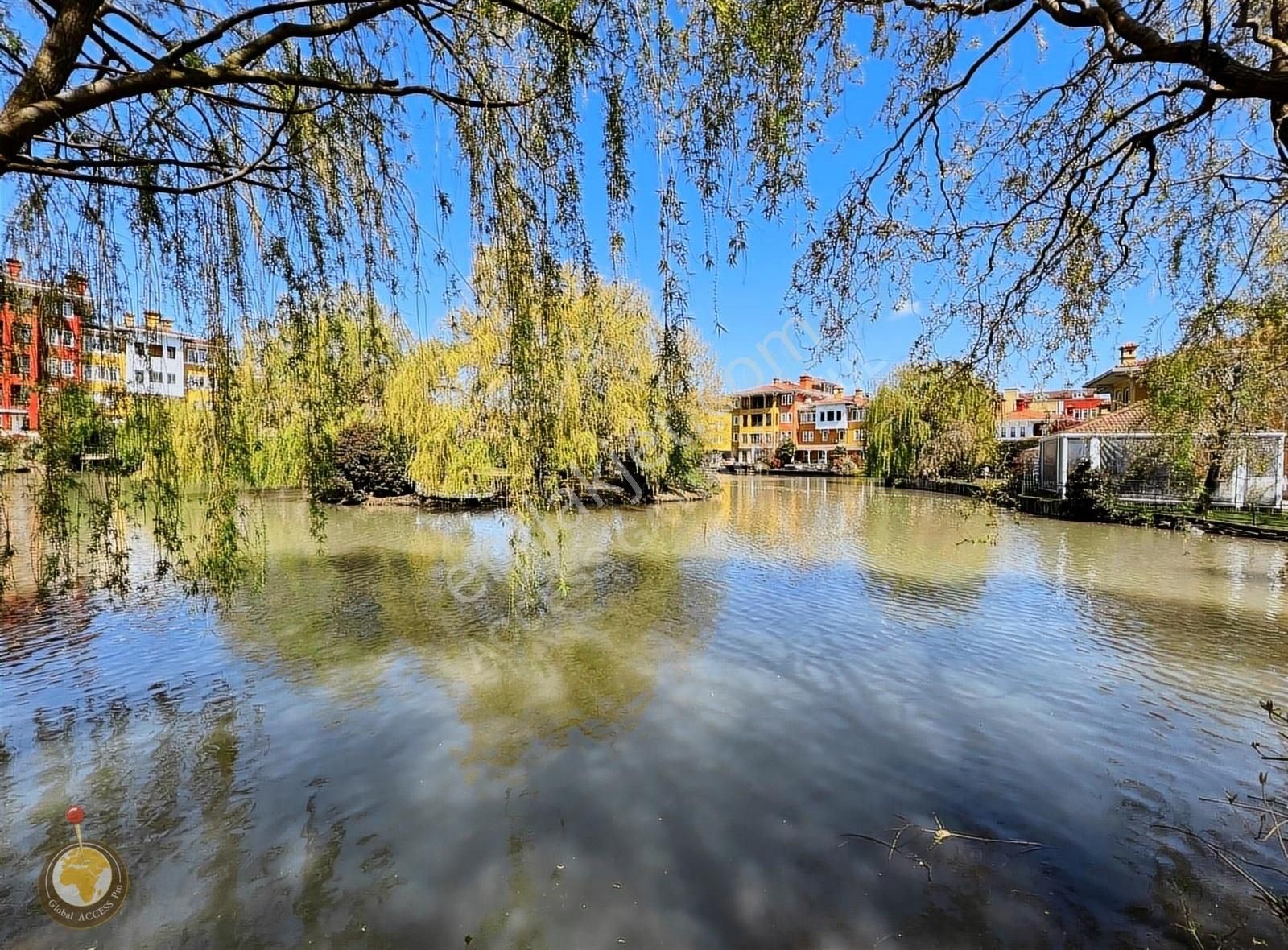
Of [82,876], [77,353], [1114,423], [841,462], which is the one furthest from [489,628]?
[841,462]

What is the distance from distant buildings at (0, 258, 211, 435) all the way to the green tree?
6.67 metres

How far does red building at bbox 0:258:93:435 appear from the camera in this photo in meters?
2.83

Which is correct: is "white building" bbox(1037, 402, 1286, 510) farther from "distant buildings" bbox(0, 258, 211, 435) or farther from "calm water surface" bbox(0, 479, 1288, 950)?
"distant buildings" bbox(0, 258, 211, 435)

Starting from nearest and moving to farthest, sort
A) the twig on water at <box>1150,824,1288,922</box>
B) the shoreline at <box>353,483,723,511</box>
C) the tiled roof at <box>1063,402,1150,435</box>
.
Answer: the twig on water at <box>1150,824,1288,922</box> → the tiled roof at <box>1063,402,1150,435</box> → the shoreline at <box>353,483,723,511</box>

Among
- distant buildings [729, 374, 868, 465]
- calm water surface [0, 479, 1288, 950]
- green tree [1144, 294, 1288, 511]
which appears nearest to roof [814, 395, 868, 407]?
distant buildings [729, 374, 868, 465]

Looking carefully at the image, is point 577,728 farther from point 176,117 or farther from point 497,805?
point 176,117

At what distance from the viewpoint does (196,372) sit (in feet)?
11.4

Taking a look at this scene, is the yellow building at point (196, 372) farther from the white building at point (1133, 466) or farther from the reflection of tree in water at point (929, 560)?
the white building at point (1133, 466)

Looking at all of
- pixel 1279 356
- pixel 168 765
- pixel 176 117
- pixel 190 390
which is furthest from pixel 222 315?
pixel 1279 356

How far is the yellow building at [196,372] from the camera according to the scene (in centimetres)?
335

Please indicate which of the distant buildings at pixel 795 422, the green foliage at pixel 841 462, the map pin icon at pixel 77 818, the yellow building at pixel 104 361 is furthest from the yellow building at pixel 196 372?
the distant buildings at pixel 795 422

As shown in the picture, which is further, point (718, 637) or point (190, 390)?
point (718, 637)

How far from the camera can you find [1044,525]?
57.6 ft

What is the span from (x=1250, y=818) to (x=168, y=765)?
7253 millimetres
